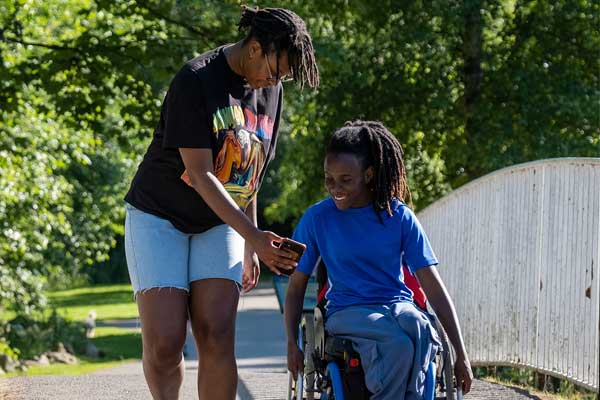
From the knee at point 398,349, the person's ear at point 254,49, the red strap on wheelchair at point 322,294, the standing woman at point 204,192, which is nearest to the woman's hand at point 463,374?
the knee at point 398,349

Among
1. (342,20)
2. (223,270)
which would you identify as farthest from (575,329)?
(342,20)

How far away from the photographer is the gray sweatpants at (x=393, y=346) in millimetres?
4406

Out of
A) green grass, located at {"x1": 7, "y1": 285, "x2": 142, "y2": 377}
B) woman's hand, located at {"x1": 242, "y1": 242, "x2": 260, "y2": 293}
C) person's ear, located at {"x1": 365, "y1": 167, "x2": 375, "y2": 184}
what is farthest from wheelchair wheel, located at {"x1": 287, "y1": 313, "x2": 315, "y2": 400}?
green grass, located at {"x1": 7, "y1": 285, "x2": 142, "y2": 377}

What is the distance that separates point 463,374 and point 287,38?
1.38m

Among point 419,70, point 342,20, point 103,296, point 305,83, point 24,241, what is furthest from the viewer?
point 103,296

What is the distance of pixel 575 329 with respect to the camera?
7.03 m

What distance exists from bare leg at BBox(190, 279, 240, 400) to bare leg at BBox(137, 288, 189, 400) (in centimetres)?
7

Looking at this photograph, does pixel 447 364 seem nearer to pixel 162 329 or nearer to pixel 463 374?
pixel 463 374

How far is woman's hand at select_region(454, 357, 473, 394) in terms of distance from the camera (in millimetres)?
4557

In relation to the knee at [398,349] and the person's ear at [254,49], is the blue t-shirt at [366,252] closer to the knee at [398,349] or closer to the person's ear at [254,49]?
the knee at [398,349]

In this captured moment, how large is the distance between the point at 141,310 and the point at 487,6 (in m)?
11.7

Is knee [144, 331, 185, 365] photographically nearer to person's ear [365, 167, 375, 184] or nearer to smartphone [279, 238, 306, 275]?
smartphone [279, 238, 306, 275]

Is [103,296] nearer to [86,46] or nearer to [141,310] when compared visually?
[86,46]

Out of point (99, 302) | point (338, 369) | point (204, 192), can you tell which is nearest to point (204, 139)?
point (204, 192)
